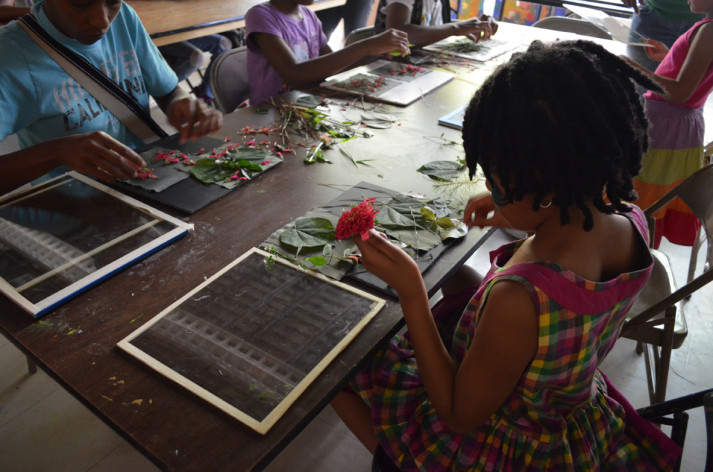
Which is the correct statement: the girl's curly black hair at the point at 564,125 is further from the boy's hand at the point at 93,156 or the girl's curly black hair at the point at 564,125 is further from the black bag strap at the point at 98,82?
the black bag strap at the point at 98,82

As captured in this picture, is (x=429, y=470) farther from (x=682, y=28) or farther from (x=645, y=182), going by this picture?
(x=682, y=28)

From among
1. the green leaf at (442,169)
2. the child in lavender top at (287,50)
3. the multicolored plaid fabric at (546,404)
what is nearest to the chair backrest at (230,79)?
the child in lavender top at (287,50)

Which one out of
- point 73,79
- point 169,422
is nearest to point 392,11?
point 73,79

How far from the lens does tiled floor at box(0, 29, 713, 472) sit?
1703 millimetres

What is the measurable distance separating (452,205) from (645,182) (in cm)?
152

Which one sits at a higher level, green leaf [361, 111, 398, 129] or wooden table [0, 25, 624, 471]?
green leaf [361, 111, 398, 129]

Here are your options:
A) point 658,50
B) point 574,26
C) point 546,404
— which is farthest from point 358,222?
point 574,26

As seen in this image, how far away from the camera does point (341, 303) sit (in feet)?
3.34

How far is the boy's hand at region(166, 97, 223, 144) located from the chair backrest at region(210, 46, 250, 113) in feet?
2.52

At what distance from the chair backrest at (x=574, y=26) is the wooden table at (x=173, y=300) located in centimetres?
275

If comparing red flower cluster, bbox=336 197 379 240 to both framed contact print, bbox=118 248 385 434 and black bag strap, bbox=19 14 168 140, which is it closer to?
framed contact print, bbox=118 248 385 434

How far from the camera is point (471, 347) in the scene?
913mm

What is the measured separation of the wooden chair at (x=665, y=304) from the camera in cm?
142

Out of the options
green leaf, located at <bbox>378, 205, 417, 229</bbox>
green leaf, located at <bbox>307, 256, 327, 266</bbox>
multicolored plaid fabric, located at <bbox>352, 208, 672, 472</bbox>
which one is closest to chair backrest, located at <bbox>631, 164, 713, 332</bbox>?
multicolored plaid fabric, located at <bbox>352, 208, 672, 472</bbox>
